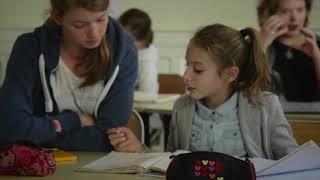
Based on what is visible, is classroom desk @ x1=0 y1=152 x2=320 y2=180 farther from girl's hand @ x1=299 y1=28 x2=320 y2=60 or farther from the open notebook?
girl's hand @ x1=299 y1=28 x2=320 y2=60

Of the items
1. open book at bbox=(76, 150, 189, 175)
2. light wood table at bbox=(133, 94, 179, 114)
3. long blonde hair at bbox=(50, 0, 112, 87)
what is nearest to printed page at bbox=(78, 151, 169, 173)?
open book at bbox=(76, 150, 189, 175)

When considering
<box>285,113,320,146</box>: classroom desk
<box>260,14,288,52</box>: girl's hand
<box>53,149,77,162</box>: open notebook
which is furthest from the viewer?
<box>260,14,288,52</box>: girl's hand

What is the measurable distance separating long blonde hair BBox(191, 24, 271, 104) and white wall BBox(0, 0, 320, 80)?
2812 mm

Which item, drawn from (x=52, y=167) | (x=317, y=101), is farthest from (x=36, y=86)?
(x=317, y=101)

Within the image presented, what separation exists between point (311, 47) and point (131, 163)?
1.12 m

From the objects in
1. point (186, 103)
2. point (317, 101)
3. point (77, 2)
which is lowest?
point (317, 101)

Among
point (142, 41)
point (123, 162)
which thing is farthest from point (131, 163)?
point (142, 41)

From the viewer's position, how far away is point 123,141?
4.92 feet

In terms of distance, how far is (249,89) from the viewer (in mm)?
1582

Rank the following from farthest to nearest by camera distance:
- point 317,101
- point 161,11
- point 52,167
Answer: point 161,11 < point 317,101 < point 52,167

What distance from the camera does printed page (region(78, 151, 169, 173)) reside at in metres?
1.23

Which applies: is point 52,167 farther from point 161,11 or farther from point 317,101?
point 161,11

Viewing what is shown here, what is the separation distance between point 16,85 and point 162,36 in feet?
10.8

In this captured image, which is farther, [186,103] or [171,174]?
[186,103]
